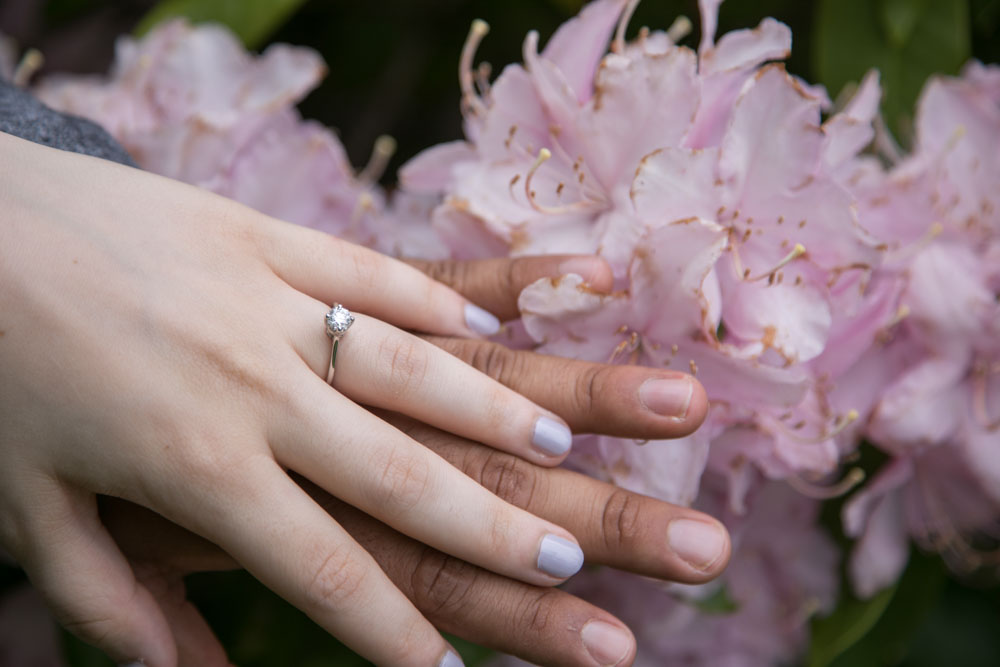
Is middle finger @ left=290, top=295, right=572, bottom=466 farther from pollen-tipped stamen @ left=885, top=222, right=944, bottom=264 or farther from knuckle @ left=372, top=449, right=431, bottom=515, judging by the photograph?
pollen-tipped stamen @ left=885, top=222, right=944, bottom=264

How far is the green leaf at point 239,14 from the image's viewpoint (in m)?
0.94

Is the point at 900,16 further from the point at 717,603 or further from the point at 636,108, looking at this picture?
the point at 717,603

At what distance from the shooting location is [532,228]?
72 centimetres

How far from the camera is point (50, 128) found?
68 centimetres

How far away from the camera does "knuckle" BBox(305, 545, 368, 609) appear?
58 centimetres

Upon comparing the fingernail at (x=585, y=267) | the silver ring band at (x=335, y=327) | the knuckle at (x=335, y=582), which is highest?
the fingernail at (x=585, y=267)

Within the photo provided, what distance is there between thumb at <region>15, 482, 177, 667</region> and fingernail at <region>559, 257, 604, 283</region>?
15.7 inches

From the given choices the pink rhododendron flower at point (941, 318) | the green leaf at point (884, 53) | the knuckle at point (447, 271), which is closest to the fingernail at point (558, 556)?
the knuckle at point (447, 271)

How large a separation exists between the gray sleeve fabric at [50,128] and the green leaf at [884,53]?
0.72 metres

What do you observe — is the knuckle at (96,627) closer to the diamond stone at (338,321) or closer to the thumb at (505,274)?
the diamond stone at (338,321)

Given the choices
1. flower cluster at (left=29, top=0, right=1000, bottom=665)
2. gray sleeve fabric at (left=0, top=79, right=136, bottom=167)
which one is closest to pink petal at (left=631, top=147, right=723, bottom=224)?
flower cluster at (left=29, top=0, right=1000, bottom=665)

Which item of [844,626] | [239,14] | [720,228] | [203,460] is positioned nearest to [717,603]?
[844,626]

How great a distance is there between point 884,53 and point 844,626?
2.05 feet

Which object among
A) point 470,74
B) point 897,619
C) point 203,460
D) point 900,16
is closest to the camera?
point 203,460
